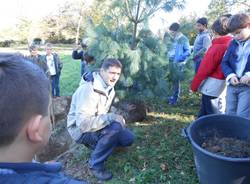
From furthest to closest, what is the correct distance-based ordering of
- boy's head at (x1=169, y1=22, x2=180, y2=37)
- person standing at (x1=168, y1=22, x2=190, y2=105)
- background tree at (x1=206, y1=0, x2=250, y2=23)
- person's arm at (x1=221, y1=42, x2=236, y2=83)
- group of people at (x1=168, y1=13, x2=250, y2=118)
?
background tree at (x1=206, y1=0, x2=250, y2=23)
boy's head at (x1=169, y1=22, x2=180, y2=37)
person standing at (x1=168, y1=22, x2=190, y2=105)
person's arm at (x1=221, y1=42, x2=236, y2=83)
group of people at (x1=168, y1=13, x2=250, y2=118)

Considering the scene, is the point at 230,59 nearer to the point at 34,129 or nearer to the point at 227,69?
the point at 227,69

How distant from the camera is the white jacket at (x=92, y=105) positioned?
12.1ft

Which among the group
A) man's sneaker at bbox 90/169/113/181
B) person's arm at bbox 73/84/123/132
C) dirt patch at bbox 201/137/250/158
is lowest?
man's sneaker at bbox 90/169/113/181

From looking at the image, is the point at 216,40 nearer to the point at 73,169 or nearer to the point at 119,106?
the point at 119,106

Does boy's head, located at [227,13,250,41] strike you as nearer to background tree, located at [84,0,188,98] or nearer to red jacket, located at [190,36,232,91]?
red jacket, located at [190,36,232,91]

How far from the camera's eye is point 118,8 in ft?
16.9

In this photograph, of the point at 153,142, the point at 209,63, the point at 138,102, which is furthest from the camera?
the point at 138,102

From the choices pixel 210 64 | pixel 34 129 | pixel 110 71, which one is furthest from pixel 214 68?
pixel 34 129

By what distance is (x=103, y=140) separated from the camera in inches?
153

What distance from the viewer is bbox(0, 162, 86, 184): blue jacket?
101 centimetres

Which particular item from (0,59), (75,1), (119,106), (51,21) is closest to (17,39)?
(51,21)

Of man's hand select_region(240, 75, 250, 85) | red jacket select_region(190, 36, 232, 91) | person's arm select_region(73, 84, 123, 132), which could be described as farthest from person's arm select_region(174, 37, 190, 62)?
person's arm select_region(73, 84, 123, 132)

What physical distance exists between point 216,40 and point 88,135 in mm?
2070

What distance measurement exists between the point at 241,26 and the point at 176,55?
2643 mm
